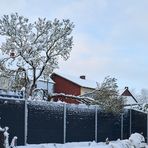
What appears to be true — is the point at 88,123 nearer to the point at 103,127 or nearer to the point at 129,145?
the point at 103,127

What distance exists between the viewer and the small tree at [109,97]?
948 inches

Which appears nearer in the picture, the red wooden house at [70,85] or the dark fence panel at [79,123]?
the dark fence panel at [79,123]

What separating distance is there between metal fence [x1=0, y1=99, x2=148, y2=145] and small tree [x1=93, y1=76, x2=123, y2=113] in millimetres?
464

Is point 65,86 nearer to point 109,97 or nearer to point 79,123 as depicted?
point 109,97

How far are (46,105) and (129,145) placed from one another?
13.1 feet

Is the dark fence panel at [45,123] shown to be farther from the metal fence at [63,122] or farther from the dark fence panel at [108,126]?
the dark fence panel at [108,126]

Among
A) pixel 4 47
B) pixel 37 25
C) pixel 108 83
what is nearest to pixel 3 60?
pixel 4 47

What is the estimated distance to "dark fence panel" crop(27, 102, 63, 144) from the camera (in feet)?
60.1

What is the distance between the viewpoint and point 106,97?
968 inches

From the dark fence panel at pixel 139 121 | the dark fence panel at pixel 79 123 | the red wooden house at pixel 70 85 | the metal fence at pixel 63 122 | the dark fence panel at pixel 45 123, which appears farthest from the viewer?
the red wooden house at pixel 70 85

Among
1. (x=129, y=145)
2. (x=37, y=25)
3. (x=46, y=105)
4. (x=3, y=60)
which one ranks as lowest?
(x=129, y=145)

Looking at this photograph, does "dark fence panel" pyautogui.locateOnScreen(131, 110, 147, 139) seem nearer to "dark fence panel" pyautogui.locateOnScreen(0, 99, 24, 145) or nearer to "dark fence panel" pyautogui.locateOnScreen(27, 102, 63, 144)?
"dark fence panel" pyautogui.locateOnScreen(27, 102, 63, 144)

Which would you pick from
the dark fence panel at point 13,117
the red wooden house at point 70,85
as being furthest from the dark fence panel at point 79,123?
the red wooden house at point 70,85

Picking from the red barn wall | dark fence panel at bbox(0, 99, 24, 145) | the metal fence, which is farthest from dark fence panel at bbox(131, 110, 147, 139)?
the red barn wall
